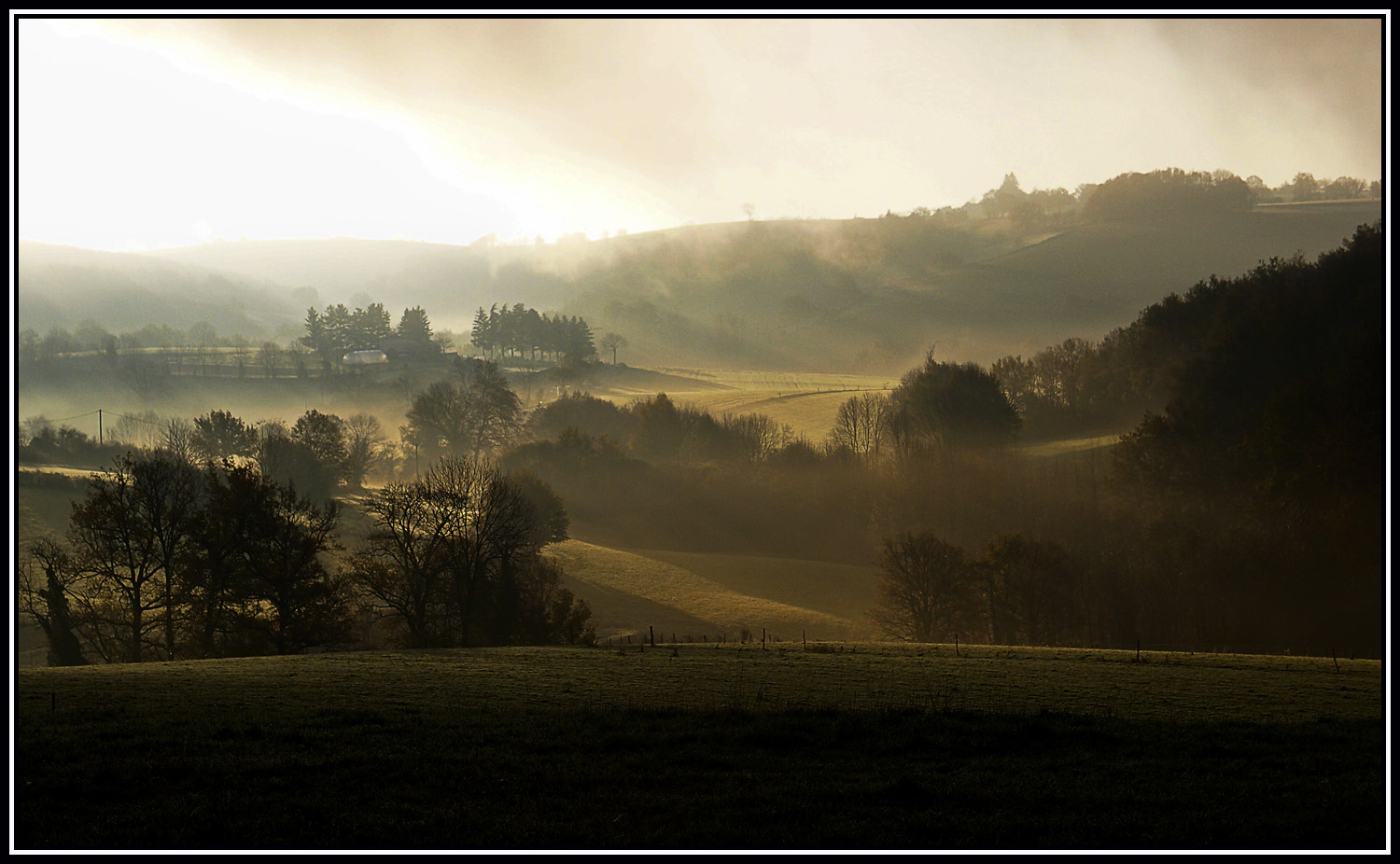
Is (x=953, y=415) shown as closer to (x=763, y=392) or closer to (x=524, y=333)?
(x=763, y=392)

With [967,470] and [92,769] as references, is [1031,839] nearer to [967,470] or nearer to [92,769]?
[92,769]

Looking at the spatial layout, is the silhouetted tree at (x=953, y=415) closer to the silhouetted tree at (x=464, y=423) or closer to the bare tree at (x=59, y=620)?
the silhouetted tree at (x=464, y=423)

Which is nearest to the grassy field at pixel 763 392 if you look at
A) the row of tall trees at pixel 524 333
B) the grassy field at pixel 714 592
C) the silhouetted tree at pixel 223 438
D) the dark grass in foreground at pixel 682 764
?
the row of tall trees at pixel 524 333

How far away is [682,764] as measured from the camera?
49.9ft

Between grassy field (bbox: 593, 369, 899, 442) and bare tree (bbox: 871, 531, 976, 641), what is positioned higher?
grassy field (bbox: 593, 369, 899, 442)

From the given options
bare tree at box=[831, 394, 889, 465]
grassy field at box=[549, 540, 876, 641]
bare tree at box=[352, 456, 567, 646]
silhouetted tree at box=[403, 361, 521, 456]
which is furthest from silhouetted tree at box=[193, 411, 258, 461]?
bare tree at box=[831, 394, 889, 465]

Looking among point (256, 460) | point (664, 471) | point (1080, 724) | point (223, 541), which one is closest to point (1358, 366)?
point (1080, 724)

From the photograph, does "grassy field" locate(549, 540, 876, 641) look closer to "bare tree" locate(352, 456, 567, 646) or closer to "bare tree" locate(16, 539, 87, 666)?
"bare tree" locate(352, 456, 567, 646)

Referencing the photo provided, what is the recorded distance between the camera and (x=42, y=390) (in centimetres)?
15575

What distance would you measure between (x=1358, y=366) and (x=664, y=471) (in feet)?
238

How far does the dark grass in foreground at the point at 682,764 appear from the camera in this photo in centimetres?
1153

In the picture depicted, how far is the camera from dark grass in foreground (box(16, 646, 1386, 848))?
11531 mm

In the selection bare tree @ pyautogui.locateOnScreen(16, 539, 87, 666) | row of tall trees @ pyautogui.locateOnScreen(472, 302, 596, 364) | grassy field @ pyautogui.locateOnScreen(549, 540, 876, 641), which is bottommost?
grassy field @ pyautogui.locateOnScreen(549, 540, 876, 641)

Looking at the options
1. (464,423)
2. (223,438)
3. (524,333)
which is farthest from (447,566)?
(524,333)
